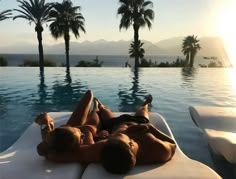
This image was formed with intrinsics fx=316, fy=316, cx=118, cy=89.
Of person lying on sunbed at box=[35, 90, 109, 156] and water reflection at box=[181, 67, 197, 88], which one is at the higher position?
person lying on sunbed at box=[35, 90, 109, 156]

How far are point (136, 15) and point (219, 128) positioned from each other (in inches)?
886

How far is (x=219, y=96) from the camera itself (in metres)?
10.2

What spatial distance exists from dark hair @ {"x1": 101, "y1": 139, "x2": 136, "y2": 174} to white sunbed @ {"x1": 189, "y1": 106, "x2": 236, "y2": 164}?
1.37 m

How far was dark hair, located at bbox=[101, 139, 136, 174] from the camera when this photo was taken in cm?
232

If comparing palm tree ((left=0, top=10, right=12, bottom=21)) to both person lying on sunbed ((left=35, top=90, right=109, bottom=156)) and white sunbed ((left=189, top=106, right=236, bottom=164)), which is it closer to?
white sunbed ((left=189, top=106, right=236, bottom=164))

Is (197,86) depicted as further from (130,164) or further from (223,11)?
(130,164)

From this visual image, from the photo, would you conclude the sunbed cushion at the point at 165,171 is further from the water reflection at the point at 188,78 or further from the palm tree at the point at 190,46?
the palm tree at the point at 190,46

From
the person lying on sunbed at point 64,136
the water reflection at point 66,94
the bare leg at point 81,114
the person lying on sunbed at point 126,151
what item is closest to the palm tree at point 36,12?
the water reflection at point 66,94

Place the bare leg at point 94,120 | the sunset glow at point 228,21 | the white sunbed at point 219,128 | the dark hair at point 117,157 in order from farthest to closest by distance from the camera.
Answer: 1. the sunset glow at point 228,21
2. the bare leg at point 94,120
3. the white sunbed at point 219,128
4. the dark hair at point 117,157

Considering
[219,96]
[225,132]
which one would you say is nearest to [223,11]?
[219,96]

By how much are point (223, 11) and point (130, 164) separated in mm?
13287

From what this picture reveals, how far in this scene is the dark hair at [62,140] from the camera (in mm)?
2551

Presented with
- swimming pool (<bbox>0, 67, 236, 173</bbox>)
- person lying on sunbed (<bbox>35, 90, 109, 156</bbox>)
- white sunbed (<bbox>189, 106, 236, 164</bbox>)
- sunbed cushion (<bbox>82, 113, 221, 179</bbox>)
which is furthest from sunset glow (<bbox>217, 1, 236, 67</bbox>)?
sunbed cushion (<bbox>82, 113, 221, 179</bbox>)

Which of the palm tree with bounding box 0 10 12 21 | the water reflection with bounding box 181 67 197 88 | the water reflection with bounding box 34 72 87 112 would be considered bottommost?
the water reflection with bounding box 34 72 87 112
